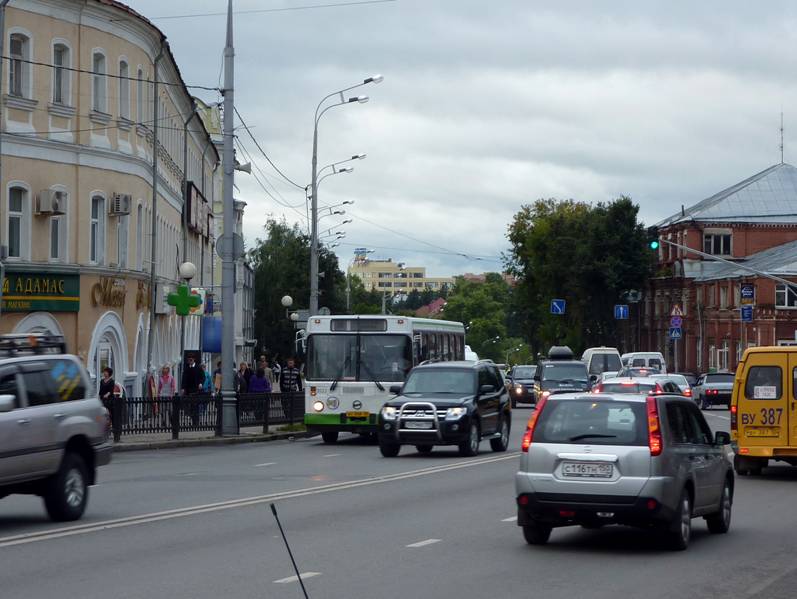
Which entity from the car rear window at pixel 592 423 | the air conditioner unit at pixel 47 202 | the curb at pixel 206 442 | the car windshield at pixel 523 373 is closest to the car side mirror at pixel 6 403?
the car rear window at pixel 592 423

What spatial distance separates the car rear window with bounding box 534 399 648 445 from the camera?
42.4ft

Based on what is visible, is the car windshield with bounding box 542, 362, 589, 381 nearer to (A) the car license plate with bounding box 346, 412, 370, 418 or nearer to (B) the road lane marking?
(A) the car license plate with bounding box 346, 412, 370, 418

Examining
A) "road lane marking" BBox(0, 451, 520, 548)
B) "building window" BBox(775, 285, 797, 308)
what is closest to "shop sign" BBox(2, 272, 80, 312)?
"road lane marking" BBox(0, 451, 520, 548)

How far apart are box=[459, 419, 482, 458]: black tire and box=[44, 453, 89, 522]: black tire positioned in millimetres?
11602

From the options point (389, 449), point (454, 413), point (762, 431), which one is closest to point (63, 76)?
point (389, 449)

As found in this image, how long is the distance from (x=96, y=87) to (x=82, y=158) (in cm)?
221

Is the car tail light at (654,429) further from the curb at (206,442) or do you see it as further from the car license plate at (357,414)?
the car license plate at (357,414)

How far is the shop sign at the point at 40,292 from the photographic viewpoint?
33.8 m

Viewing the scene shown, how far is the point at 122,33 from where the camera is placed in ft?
126

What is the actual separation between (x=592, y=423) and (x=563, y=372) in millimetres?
36352

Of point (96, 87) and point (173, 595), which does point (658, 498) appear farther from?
point (96, 87)

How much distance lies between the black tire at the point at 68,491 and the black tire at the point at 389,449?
11.0 metres

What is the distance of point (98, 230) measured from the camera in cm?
3775

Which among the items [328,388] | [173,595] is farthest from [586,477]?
[328,388]
